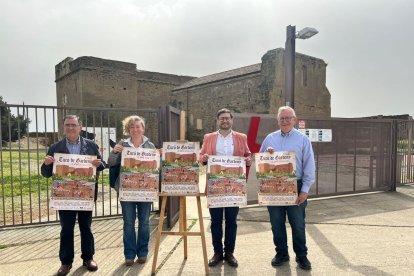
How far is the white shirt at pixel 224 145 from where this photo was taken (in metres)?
3.81

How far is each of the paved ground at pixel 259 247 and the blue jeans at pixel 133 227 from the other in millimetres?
194

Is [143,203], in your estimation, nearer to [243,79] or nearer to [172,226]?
[172,226]

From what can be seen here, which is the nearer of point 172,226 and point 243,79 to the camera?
point 172,226

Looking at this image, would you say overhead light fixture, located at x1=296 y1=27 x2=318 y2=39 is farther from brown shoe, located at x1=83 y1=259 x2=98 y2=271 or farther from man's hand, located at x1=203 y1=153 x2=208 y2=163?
brown shoe, located at x1=83 y1=259 x2=98 y2=271

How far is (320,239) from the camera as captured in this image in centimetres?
492

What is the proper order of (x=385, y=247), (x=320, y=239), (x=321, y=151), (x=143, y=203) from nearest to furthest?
(x=143, y=203) < (x=385, y=247) < (x=320, y=239) < (x=321, y=151)

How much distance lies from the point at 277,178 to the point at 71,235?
2600 mm

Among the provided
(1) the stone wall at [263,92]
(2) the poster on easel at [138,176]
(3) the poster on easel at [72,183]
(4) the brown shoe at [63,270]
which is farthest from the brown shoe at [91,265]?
(1) the stone wall at [263,92]

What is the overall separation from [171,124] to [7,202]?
5739 mm

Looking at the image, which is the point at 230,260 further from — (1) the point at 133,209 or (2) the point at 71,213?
(2) the point at 71,213

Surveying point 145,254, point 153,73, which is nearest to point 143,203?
point 145,254

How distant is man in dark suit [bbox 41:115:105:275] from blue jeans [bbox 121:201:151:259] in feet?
1.43

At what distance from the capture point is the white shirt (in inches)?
150

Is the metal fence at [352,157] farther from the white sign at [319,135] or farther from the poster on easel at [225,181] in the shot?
the poster on easel at [225,181]
